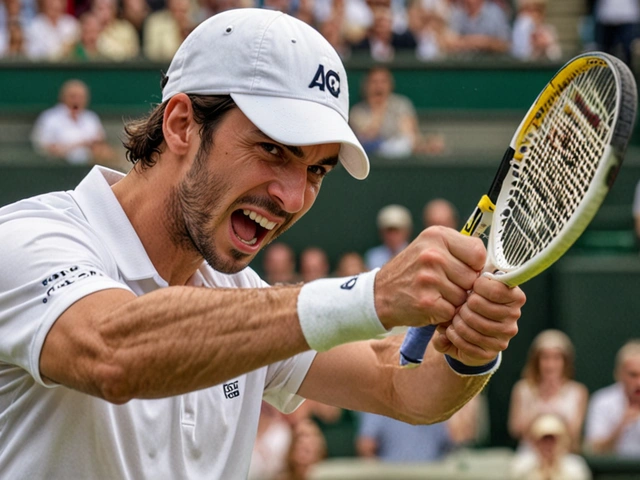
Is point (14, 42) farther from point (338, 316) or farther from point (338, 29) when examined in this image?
point (338, 316)

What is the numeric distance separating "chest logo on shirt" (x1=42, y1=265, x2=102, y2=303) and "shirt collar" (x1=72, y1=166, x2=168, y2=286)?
0.38m

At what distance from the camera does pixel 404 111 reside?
11.6m

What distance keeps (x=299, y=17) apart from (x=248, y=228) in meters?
8.94

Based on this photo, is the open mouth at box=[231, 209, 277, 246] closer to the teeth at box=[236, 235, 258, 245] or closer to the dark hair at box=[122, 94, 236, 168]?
the teeth at box=[236, 235, 258, 245]

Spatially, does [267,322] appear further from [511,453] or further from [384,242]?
[384,242]

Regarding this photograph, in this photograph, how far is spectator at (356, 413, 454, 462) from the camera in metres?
8.91

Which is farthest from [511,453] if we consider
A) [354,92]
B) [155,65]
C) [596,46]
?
[596,46]

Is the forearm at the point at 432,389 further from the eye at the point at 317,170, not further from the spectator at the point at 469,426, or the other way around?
A: the spectator at the point at 469,426

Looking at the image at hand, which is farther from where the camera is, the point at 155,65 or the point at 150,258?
the point at 155,65

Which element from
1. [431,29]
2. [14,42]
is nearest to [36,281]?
[14,42]

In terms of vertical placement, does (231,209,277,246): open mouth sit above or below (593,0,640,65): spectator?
below

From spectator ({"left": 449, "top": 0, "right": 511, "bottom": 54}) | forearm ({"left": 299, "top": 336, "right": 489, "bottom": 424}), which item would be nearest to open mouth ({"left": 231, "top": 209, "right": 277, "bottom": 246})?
forearm ({"left": 299, "top": 336, "right": 489, "bottom": 424})

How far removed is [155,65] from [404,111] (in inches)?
102

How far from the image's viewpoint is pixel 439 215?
10.5 meters
